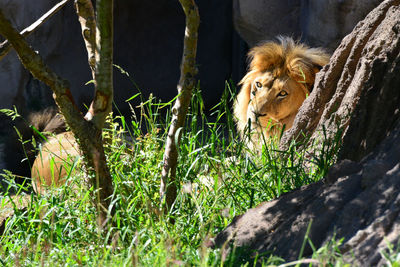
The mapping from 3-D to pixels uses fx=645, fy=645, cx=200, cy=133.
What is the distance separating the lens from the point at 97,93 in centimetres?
359

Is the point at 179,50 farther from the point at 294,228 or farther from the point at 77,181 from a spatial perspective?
the point at 294,228

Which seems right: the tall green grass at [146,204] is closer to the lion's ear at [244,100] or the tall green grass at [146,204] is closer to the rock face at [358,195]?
the rock face at [358,195]

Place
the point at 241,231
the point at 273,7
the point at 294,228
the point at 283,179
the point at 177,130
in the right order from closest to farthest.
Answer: the point at 294,228
the point at 241,231
the point at 177,130
the point at 283,179
the point at 273,7

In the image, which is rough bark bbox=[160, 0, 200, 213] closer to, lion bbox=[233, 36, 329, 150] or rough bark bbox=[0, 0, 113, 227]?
rough bark bbox=[0, 0, 113, 227]

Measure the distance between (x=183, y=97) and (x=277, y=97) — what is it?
2.07 m

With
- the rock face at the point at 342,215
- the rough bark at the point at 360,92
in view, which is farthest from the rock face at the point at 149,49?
the rock face at the point at 342,215

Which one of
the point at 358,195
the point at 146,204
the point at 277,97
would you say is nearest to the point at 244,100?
the point at 277,97

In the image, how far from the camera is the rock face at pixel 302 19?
6.56 metres

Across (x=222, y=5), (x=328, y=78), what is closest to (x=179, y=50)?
(x=222, y=5)

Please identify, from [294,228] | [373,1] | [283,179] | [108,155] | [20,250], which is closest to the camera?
[294,228]

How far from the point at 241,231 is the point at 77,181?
140 cm

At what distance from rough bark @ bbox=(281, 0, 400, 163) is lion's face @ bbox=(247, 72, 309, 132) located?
2.13 feet

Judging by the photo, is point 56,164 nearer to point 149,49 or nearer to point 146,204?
point 146,204

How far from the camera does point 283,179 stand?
390 cm
